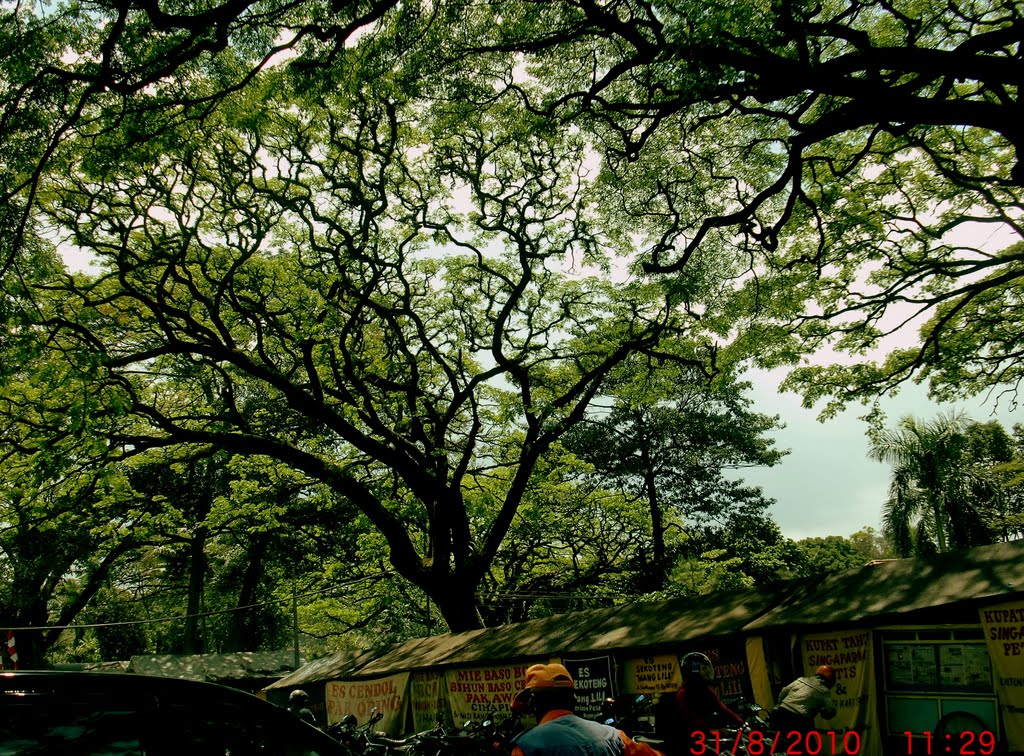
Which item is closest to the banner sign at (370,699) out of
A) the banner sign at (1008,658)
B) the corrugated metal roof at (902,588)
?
the corrugated metal roof at (902,588)

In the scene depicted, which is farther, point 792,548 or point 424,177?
point 792,548

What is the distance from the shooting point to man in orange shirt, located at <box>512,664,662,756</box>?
10.7ft

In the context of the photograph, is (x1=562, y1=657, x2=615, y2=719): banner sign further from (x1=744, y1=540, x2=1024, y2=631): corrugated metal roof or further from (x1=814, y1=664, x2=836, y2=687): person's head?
(x1=814, y1=664, x2=836, y2=687): person's head

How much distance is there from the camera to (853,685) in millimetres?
9484

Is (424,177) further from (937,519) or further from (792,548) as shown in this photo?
(937,519)

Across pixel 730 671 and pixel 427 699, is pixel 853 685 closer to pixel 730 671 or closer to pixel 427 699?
pixel 730 671

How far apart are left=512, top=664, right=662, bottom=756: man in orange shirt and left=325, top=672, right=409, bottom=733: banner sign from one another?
1307 centimetres

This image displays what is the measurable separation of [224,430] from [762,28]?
14.0m

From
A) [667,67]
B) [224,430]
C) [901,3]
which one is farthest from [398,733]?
[901,3]

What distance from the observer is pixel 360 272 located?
18312 millimetres

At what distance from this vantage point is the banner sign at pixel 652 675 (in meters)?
11.0
